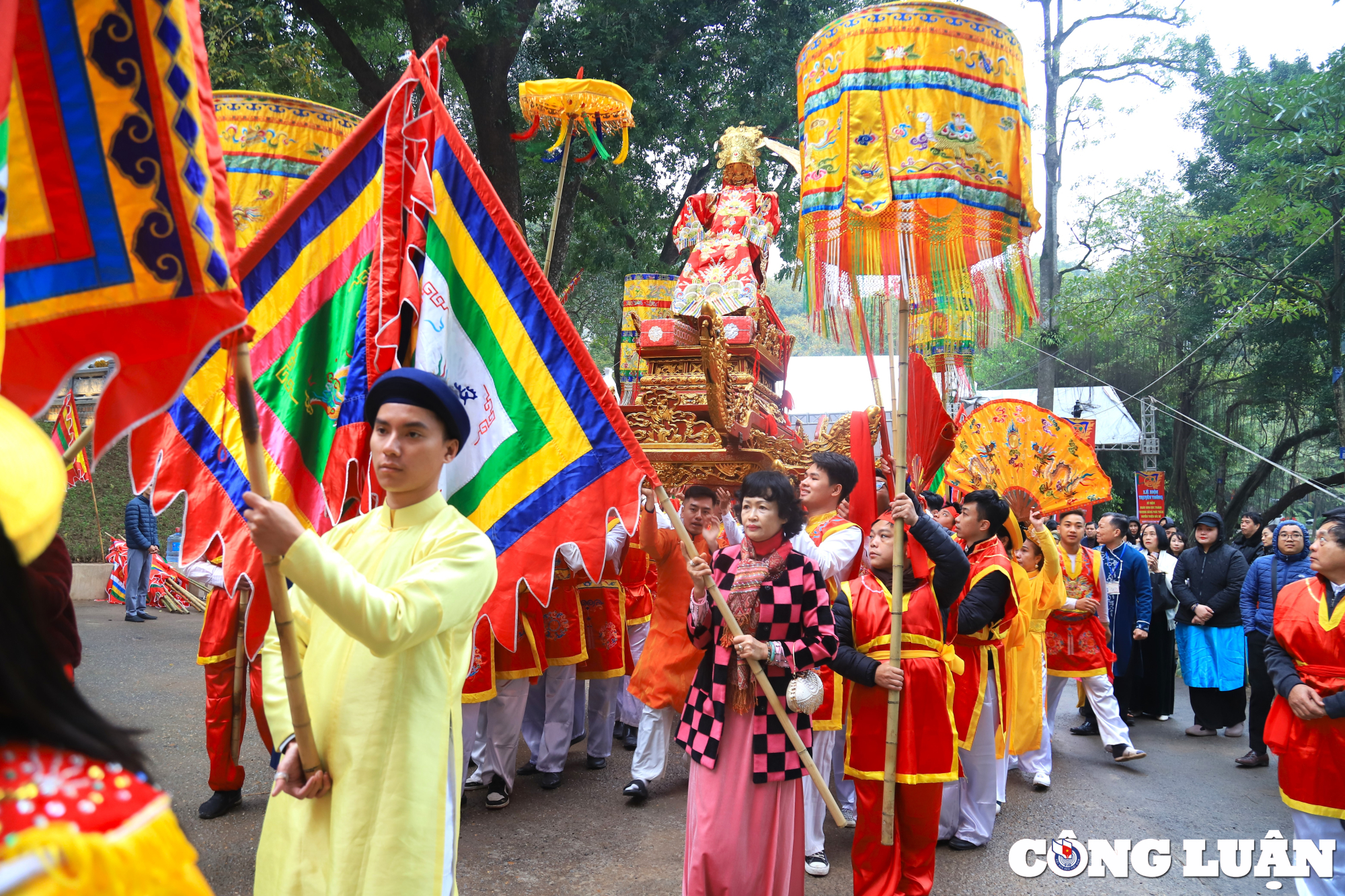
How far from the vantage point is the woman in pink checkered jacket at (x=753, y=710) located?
Result: 3.38 m

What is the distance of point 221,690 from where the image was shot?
4.62m

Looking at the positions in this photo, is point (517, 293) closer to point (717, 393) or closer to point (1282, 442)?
point (717, 393)

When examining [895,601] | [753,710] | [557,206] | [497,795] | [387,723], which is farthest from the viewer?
[497,795]

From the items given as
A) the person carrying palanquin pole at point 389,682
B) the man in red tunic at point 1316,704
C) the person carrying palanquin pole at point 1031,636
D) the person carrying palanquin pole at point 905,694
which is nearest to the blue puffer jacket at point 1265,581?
the person carrying palanquin pole at point 1031,636

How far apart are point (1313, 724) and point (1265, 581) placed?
3.25 meters

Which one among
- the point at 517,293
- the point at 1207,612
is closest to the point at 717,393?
the point at 517,293

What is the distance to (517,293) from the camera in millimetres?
3023

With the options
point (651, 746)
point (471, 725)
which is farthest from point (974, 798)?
point (471, 725)

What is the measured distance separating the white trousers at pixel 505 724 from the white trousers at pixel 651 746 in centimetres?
72

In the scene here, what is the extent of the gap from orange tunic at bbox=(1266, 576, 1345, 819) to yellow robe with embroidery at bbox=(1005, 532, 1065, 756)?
169 cm

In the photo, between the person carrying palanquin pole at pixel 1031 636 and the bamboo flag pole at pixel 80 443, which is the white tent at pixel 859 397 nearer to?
the person carrying palanquin pole at pixel 1031 636

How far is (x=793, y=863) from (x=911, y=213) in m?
2.93

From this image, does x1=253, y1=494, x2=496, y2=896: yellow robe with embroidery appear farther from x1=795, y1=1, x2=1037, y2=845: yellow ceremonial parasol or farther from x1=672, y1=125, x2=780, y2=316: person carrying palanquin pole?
x1=672, y1=125, x2=780, y2=316: person carrying palanquin pole

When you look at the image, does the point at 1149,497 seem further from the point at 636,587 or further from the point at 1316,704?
the point at 1316,704
